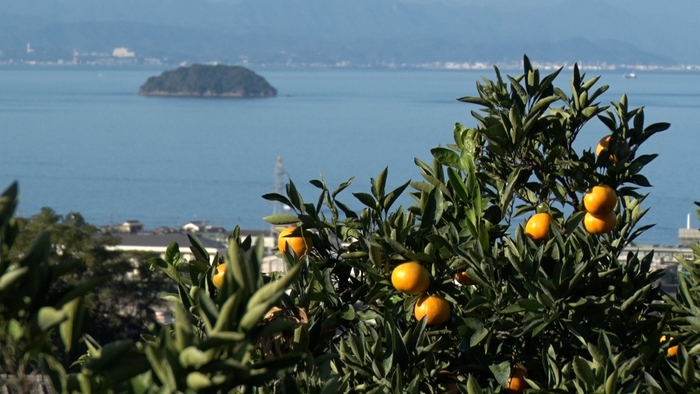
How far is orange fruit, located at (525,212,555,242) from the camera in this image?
2.41 m

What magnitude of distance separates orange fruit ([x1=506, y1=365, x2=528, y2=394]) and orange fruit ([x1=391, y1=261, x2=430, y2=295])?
0.28 m

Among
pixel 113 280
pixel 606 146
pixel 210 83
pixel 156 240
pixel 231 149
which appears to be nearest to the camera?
pixel 606 146

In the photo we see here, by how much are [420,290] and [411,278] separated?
4cm

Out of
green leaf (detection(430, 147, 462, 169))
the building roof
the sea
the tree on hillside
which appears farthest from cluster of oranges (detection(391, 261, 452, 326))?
the building roof

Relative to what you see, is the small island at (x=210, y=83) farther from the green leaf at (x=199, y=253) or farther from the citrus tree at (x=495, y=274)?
the green leaf at (x=199, y=253)

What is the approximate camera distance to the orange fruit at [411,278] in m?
2.12

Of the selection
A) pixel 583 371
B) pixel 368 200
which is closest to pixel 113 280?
pixel 368 200

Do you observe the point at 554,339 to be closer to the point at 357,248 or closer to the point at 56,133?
the point at 357,248

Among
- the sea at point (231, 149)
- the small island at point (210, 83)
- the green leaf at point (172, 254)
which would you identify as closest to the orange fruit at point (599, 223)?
the green leaf at point (172, 254)

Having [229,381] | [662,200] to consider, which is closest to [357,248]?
[229,381]

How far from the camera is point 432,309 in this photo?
7.04 ft

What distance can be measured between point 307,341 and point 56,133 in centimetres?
8487

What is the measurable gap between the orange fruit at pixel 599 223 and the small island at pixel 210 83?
125168 millimetres

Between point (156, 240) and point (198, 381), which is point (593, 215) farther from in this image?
point (156, 240)
